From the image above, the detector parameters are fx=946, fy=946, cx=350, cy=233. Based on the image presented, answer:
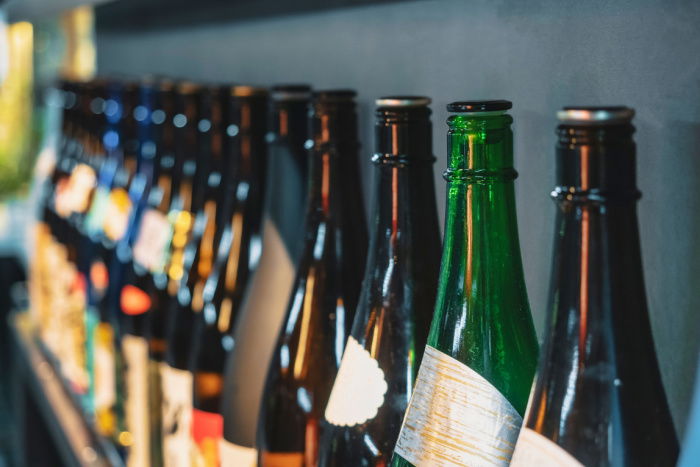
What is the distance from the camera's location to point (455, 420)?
18.1 inches

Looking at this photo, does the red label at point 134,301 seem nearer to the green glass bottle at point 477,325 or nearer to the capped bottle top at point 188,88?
the capped bottle top at point 188,88

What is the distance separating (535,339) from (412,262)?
10cm

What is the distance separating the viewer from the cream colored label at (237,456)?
2.41 ft

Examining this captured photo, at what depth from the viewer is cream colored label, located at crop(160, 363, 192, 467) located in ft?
2.88

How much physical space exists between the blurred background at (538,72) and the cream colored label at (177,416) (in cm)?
29

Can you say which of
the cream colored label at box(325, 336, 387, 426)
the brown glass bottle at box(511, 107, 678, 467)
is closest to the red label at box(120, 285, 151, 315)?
the cream colored label at box(325, 336, 387, 426)

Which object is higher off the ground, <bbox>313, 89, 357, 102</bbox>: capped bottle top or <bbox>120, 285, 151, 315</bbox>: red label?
<bbox>313, 89, 357, 102</bbox>: capped bottle top

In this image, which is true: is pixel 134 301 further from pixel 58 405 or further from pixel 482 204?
pixel 482 204

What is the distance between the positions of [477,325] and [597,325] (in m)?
0.11

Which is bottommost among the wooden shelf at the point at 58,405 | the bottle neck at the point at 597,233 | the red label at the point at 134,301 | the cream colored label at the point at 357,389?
the wooden shelf at the point at 58,405

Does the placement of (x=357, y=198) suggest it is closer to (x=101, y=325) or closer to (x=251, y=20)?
(x=251, y=20)

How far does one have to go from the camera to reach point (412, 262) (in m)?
0.56

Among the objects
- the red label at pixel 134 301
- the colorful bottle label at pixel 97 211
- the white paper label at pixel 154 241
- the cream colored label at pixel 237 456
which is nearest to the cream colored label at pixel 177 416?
the cream colored label at pixel 237 456

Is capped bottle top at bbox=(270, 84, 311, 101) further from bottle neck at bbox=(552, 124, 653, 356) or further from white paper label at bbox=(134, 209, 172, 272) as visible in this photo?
white paper label at bbox=(134, 209, 172, 272)
